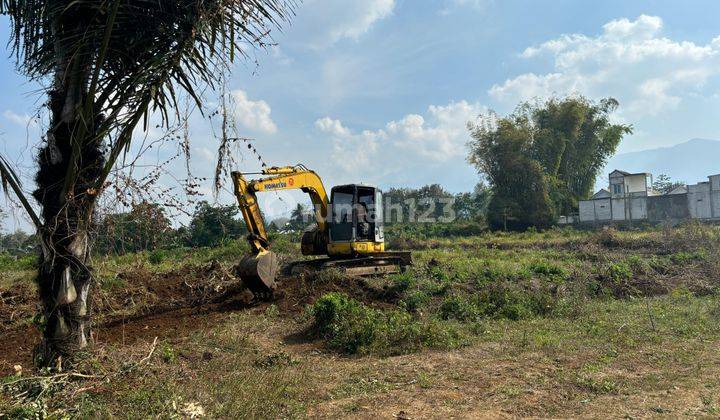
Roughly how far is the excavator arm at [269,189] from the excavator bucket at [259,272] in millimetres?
236

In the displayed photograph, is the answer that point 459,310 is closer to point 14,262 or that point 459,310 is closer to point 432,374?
point 432,374

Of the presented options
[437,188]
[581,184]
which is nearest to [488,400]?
[581,184]

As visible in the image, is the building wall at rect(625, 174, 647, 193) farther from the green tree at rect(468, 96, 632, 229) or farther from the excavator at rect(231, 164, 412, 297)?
the excavator at rect(231, 164, 412, 297)

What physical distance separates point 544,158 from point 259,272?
41135 mm

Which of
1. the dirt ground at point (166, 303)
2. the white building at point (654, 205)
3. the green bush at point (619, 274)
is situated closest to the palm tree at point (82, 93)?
the dirt ground at point (166, 303)

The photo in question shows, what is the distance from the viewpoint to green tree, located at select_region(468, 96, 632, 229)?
42719mm

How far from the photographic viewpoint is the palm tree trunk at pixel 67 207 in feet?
15.2

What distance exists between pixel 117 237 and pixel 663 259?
60.0 ft

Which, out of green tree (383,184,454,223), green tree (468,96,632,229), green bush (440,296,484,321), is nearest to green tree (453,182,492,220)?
green tree (383,184,454,223)

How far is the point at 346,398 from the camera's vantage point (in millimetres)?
5520

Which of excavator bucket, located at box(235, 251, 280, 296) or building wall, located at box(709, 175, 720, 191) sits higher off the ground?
building wall, located at box(709, 175, 720, 191)

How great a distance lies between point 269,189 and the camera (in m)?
11.8

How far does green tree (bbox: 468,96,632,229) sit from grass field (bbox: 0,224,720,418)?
90.7 ft

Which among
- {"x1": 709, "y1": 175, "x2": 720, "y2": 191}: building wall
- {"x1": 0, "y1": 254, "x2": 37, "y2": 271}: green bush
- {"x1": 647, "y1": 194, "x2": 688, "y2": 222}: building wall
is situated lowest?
{"x1": 0, "y1": 254, "x2": 37, "y2": 271}: green bush
